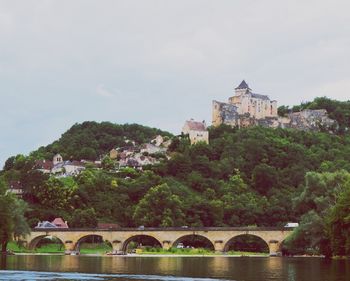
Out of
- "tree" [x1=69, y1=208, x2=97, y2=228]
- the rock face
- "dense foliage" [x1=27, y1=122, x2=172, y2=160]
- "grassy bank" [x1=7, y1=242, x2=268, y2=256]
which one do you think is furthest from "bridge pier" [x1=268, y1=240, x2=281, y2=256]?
"dense foliage" [x1=27, y1=122, x2=172, y2=160]

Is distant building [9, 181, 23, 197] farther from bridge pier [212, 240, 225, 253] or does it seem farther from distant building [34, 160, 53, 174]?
bridge pier [212, 240, 225, 253]

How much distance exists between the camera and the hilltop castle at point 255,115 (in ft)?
543

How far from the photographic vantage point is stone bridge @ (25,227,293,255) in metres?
90.6

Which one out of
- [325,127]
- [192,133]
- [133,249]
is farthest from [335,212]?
[325,127]

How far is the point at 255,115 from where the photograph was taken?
550 feet

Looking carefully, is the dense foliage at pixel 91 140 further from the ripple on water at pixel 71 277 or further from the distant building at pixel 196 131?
the ripple on water at pixel 71 277

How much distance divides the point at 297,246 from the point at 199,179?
52.3 metres

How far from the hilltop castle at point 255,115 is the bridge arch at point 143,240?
6067 cm

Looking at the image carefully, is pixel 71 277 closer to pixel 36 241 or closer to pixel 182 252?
pixel 182 252

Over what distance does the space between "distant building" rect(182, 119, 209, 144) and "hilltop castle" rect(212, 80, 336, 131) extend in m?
7.28

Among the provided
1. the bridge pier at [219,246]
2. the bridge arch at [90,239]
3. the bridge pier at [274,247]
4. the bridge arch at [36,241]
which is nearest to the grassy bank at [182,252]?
the bridge pier at [219,246]

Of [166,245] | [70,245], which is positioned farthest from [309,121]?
[70,245]

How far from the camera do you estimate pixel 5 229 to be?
222 ft

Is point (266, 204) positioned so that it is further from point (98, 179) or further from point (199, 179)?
point (98, 179)
